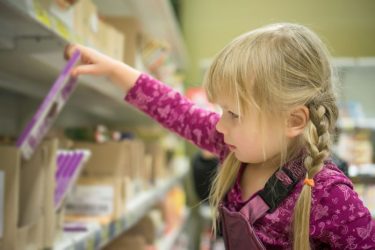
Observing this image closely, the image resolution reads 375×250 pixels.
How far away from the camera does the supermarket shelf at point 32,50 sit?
760 mm

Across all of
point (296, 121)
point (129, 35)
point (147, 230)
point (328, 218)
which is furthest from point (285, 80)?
point (147, 230)

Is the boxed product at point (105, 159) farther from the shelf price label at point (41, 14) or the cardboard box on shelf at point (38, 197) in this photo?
the shelf price label at point (41, 14)

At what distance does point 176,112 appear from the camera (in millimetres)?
1042

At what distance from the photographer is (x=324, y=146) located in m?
0.79

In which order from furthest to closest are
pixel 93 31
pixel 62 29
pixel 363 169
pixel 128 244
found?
1. pixel 363 169
2. pixel 128 244
3. pixel 93 31
4. pixel 62 29

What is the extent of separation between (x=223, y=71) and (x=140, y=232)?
1.35 m

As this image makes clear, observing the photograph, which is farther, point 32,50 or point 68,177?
point 68,177

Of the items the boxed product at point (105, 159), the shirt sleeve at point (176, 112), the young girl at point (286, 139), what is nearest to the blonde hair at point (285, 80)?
the young girl at point (286, 139)

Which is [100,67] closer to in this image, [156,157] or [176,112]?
[176,112]

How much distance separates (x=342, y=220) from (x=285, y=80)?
279mm

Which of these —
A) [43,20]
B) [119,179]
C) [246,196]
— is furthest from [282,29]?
[119,179]

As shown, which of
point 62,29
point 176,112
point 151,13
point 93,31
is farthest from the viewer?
point 151,13

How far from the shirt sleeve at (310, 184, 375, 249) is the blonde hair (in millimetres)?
43

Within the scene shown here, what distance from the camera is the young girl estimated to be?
0.76m
